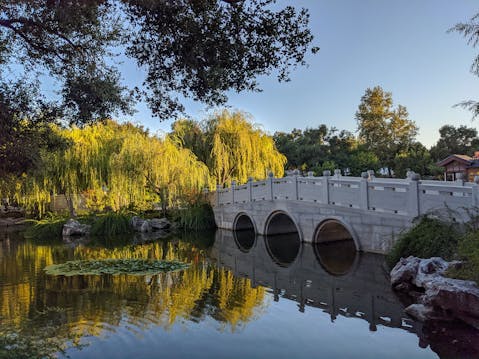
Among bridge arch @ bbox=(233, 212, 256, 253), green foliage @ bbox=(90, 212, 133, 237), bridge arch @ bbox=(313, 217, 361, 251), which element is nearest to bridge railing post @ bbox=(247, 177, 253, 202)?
bridge arch @ bbox=(233, 212, 256, 253)

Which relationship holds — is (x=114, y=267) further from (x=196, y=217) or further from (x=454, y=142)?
(x=454, y=142)

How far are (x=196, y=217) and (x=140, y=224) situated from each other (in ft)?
8.46

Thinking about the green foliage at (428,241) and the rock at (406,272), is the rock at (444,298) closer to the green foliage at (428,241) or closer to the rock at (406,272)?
the rock at (406,272)

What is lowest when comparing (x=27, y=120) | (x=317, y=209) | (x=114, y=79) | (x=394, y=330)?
(x=394, y=330)

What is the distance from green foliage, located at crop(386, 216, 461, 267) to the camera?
7613mm

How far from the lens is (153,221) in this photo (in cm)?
2000

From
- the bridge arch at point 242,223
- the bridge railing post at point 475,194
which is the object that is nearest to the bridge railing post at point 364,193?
the bridge railing post at point 475,194

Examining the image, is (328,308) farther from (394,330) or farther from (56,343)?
(56,343)

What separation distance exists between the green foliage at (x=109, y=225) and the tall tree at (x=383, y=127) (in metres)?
21.4

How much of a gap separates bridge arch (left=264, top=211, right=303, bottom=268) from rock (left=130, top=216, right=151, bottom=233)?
20.1 feet

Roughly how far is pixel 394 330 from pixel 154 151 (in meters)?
15.1

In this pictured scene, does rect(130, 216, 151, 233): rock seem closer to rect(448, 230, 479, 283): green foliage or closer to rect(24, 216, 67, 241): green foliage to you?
rect(24, 216, 67, 241): green foliage

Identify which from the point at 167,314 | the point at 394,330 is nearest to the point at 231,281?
the point at 167,314

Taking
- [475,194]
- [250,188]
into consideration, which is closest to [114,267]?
[250,188]
